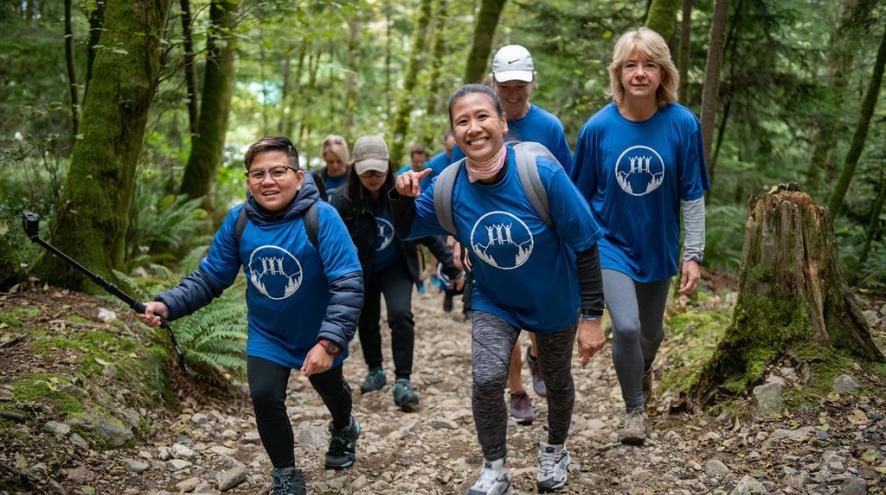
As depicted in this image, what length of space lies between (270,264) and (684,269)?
2.82 metres

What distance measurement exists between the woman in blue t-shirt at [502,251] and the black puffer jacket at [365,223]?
2037 mm

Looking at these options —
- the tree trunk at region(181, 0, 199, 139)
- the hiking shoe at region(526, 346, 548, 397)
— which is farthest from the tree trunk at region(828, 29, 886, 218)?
the tree trunk at region(181, 0, 199, 139)

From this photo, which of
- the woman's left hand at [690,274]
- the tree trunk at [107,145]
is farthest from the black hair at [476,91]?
the tree trunk at [107,145]

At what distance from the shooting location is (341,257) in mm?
3926

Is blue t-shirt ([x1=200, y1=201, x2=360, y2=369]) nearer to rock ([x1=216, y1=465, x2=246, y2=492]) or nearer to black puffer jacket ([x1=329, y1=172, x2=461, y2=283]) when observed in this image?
rock ([x1=216, y1=465, x2=246, y2=492])

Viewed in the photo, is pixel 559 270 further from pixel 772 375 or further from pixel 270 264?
pixel 772 375

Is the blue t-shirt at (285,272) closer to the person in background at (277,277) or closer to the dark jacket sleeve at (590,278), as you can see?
the person in background at (277,277)

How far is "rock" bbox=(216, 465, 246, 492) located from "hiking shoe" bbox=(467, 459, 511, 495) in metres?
1.59

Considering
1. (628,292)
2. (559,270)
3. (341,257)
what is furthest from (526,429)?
(341,257)

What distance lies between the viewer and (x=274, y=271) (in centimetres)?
398

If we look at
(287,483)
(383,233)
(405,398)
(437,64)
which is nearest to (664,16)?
(383,233)

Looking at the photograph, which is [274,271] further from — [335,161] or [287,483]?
[335,161]

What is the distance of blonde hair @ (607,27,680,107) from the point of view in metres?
4.61

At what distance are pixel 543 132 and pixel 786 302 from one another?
2.17 meters
